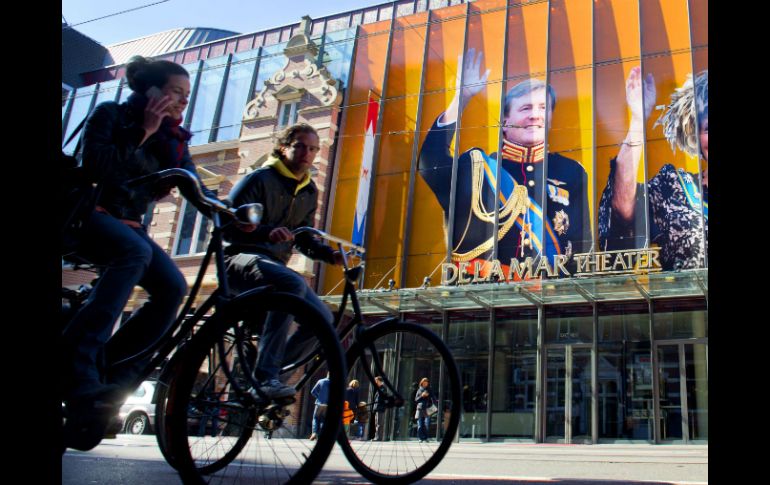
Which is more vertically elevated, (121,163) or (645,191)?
(645,191)

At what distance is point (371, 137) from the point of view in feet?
60.9

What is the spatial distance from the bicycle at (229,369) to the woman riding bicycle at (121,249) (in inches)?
2.8

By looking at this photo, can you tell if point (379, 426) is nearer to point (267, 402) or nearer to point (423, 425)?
point (423, 425)

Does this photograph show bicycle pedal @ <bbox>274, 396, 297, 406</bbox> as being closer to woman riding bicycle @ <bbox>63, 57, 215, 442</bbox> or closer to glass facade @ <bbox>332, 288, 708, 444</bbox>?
woman riding bicycle @ <bbox>63, 57, 215, 442</bbox>

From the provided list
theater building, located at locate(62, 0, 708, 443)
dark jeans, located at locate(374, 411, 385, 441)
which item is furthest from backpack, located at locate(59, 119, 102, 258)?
theater building, located at locate(62, 0, 708, 443)

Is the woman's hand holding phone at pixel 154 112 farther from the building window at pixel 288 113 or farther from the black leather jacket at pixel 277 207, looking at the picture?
the building window at pixel 288 113

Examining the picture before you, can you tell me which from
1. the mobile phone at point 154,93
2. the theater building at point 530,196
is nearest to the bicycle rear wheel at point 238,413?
the mobile phone at point 154,93

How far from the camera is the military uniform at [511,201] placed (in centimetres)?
1567

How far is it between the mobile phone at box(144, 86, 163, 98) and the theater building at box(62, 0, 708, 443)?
41.6 feet

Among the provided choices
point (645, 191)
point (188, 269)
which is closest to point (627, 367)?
point (645, 191)

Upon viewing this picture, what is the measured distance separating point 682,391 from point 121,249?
45.9ft

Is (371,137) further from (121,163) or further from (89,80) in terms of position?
(121,163)

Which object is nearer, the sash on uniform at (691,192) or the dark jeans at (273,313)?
the dark jeans at (273,313)
